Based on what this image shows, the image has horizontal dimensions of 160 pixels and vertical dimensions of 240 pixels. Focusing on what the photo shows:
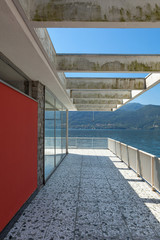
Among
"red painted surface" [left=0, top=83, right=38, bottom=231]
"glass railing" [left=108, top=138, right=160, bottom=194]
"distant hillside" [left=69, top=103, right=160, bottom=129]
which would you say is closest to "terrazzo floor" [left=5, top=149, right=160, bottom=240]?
"glass railing" [left=108, top=138, right=160, bottom=194]

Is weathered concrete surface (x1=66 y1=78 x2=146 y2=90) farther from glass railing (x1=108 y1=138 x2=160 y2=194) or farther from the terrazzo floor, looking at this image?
the terrazzo floor

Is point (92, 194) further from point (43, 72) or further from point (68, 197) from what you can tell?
point (43, 72)

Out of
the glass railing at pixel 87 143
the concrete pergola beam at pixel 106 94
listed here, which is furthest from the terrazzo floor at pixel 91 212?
the glass railing at pixel 87 143

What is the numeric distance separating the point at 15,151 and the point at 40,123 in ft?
6.42

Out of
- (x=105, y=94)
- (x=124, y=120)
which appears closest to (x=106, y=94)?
(x=105, y=94)

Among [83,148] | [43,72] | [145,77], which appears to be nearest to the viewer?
[43,72]

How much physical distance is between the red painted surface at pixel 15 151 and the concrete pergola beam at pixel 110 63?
1.53 m

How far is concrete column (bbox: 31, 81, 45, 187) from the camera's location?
16.1 ft

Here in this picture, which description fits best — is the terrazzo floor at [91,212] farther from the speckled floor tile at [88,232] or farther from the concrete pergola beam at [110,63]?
the concrete pergola beam at [110,63]

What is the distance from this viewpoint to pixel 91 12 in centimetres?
224

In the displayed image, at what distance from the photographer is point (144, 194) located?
186 inches

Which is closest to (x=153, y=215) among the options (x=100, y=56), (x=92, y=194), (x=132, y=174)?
(x=92, y=194)

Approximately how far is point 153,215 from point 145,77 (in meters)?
4.69

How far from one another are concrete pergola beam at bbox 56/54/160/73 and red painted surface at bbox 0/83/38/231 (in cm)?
153
